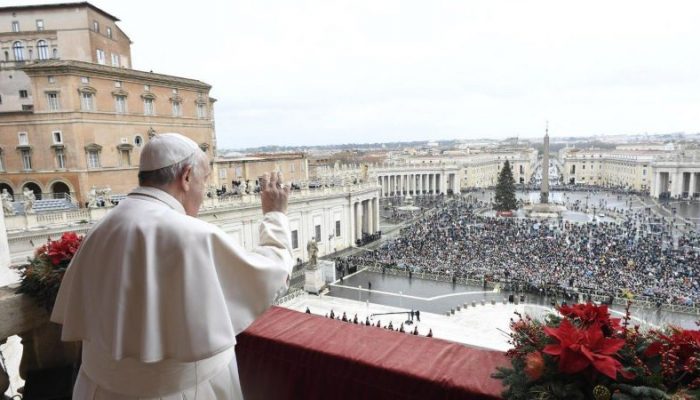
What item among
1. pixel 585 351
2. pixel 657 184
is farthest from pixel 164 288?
pixel 657 184

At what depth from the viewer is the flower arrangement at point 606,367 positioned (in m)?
1.88

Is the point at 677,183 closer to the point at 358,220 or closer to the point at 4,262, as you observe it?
the point at 358,220

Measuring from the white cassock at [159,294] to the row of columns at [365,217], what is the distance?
117 feet

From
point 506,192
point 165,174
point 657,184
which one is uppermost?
point 165,174

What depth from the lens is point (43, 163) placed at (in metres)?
24.3

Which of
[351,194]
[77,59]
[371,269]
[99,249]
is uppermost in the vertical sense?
[77,59]

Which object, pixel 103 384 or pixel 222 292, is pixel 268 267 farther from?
pixel 103 384

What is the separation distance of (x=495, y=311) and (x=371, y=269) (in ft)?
37.4

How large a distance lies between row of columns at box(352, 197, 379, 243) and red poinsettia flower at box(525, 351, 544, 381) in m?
35.5

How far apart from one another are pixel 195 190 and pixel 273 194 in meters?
0.41

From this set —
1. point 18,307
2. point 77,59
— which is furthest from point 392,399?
point 77,59

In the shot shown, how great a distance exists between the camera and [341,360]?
2855 millimetres

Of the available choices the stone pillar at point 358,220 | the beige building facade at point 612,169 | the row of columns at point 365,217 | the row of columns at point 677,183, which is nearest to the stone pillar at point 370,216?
the row of columns at point 365,217

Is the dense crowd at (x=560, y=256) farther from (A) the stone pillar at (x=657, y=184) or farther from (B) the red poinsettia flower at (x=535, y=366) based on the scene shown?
(A) the stone pillar at (x=657, y=184)
